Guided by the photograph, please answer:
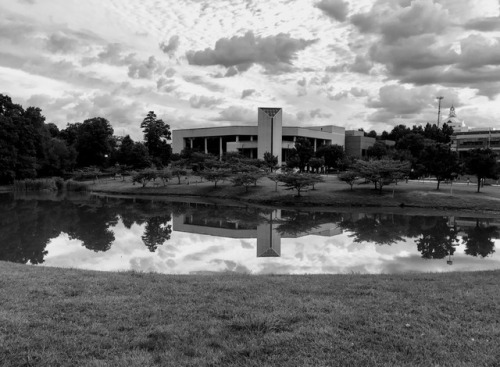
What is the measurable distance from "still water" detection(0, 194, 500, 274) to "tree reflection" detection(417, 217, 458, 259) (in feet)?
0.14

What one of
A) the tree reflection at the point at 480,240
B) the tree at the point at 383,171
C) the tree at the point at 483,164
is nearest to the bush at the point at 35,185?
the tree at the point at 383,171

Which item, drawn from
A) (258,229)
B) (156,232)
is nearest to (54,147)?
(156,232)

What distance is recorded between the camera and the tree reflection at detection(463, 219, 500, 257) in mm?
14242

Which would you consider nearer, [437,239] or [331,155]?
[437,239]

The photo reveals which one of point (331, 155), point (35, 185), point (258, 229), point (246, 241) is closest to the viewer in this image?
point (246, 241)

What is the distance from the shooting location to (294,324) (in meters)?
4.74

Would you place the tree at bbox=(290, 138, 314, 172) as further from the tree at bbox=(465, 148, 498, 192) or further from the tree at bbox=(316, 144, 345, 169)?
the tree at bbox=(465, 148, 498, 192)

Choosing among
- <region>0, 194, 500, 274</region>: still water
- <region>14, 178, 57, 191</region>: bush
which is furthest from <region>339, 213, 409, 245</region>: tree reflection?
<region>14, 178, 57, 191</region>: bush

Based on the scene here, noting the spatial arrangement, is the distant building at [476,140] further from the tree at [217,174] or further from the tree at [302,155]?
the tree at [217,174]

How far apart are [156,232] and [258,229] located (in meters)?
5.13

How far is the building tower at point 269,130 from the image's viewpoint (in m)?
64.1

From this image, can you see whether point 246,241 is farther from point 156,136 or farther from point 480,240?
point 156,136

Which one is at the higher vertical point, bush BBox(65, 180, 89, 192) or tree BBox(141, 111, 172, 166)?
tree BBox(141, 111, 172, 166)

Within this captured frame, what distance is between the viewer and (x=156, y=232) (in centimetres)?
1859
